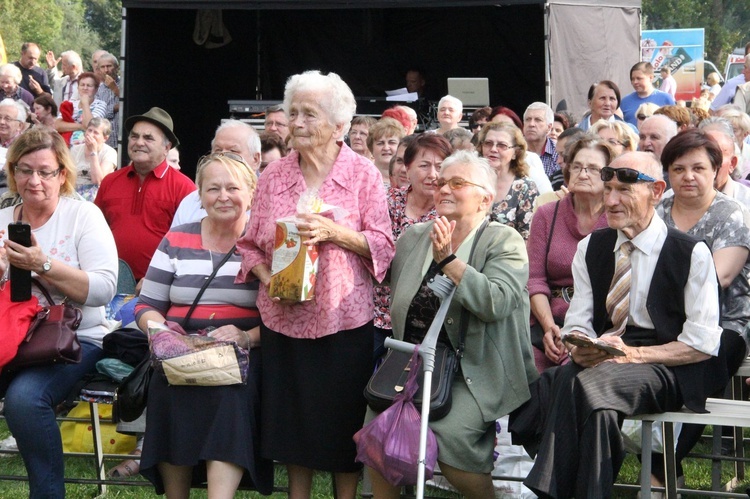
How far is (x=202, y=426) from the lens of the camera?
440cm

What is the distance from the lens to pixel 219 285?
456 cm

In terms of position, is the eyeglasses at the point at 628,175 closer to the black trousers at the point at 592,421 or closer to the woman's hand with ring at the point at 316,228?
the black trousers at the point at 592,421

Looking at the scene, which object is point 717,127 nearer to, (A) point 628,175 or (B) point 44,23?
(A) point 628,175

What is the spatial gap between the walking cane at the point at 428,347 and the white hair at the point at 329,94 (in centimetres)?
80

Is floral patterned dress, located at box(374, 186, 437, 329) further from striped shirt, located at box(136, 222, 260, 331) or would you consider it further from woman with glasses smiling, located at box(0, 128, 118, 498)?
woman with glasses smiling, located at box(0, 128, 118, 498)

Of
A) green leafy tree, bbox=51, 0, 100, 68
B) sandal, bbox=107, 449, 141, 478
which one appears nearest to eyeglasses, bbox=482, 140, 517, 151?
sandal, bbox=107, 449, 141, 478

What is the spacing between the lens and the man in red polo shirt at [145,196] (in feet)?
20.7

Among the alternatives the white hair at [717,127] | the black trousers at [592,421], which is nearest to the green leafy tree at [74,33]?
the white hair at [717,127]

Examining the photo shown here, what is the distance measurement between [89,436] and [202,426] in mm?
1720

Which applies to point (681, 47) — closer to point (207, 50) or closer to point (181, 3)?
point (207, 50)

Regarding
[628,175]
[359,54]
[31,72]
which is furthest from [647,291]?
[31,72]

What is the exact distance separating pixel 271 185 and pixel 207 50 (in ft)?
31.8

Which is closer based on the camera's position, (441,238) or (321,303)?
(441,238)

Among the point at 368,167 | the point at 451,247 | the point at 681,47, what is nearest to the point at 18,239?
the point at 368,167
